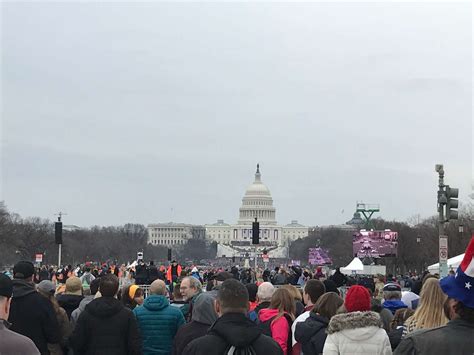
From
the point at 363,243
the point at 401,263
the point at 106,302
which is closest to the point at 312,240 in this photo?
the point at 401,263

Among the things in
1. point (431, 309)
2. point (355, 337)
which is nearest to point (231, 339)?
point (355, 337)

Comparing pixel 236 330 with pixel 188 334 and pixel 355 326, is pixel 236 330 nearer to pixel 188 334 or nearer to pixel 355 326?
pixel 355 326

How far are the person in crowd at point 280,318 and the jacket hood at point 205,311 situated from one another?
0.93 m

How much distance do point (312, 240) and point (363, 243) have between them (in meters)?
134

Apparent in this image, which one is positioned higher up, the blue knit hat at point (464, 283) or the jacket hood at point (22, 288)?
the blue knit hat at point (464, 283)

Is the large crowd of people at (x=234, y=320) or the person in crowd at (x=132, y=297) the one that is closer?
the large crowd of people at (x=234, y=320)

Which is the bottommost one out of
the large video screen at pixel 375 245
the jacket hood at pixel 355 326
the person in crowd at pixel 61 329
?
the person in crowd at pixel 61 329

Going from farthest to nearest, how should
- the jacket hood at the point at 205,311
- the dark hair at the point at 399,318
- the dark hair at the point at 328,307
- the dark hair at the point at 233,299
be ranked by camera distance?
the dark hair at the point at 399,318, the jacket hood at the point at 205,311, the dark hair at the point at 328,307, the dark hair at the point at 233,299

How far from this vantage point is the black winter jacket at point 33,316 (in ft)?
32.5

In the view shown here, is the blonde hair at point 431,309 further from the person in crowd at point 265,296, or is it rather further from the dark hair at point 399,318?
the person in crowd at point 265,296

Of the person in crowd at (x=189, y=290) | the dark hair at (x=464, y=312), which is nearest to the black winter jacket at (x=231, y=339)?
the dark hair at (x=464, y=312)

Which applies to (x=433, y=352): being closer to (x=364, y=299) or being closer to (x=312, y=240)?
(x=364, y=299)

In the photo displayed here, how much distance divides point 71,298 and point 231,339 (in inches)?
227

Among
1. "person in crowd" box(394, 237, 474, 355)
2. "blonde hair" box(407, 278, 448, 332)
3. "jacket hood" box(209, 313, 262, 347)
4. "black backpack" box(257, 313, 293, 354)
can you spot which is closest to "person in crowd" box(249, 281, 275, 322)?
"black backpack" box(257, 313, 293, 354)
